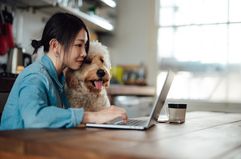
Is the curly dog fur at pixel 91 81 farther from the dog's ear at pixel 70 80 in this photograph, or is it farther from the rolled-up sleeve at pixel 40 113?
the rolled-up sleeve at pixel 40 113

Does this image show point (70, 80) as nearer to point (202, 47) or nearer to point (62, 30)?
point (62, 30)

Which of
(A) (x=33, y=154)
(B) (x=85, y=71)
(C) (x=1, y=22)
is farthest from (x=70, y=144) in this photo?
(C) (x=1, y=22)

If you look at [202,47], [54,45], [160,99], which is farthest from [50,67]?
[202,47]

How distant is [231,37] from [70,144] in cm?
417

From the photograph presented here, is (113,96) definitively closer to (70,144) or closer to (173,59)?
(173,59)

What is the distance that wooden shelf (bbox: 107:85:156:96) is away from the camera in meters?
3.78

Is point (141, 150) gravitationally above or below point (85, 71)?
below

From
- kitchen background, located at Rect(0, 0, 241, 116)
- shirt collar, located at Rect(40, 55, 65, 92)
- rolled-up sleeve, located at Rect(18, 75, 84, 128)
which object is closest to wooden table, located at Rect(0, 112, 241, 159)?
rolled-up sleeve, located at Rect(18, 75, 84, 128)

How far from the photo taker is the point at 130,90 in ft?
13.8

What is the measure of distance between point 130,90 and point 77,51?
2685mm

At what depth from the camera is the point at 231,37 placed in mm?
4605

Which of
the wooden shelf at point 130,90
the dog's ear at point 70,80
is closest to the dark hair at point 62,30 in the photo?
the dog's ear at point 70,80

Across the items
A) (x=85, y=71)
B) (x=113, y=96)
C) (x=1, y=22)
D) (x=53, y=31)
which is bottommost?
(x=113, y=96)

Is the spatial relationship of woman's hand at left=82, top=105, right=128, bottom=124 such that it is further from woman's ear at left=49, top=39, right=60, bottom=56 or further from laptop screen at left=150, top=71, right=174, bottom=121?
woman's ear at left=49, top=39, right=60, bottom=56
